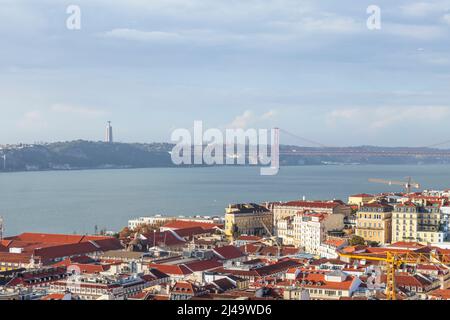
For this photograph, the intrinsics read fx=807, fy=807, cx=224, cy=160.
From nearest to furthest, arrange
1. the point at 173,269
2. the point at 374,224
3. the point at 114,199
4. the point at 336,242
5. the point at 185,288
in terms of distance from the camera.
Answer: the point at 185,288 < the point at 173,269 < the point at 336,242 < the point at 374,224 < the point at 114,199

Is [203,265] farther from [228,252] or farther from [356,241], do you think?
[356,241]

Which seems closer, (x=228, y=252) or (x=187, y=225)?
(x=228, y=252)

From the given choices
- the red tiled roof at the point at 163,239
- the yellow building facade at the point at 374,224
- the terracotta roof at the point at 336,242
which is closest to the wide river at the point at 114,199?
the red tiled roof at the point at 163,239

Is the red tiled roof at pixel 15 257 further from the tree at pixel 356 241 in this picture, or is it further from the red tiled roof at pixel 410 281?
the red tiled roof at pixel 410 281

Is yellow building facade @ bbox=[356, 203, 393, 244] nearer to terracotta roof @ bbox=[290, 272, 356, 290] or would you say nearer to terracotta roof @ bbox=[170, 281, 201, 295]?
terracotta roof @ bbox=[290, 272, 356, 290]

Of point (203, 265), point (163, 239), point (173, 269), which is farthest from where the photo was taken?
point (163, 239)

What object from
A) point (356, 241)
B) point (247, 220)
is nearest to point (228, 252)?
point (356, 241)

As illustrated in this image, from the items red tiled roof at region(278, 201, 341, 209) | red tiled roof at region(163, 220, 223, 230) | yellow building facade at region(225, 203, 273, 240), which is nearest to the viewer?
yellow building facade at region(225, 203, 273, 240)

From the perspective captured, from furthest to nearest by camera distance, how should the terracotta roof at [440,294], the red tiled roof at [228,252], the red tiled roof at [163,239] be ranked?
the red tiled roof at [163,239] < the red tiled roof at [228,252] < the terracotta roof at [440,294]

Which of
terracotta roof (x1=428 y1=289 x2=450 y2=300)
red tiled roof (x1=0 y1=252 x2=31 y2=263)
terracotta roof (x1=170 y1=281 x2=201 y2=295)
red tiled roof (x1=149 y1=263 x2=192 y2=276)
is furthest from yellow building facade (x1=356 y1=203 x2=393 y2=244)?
terracotta roof (x1=170 y1=281 x2=201 y2=295)

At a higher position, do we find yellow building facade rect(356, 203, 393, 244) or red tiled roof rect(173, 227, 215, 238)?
yellow building facade rect(356, 203, 393, 244)
